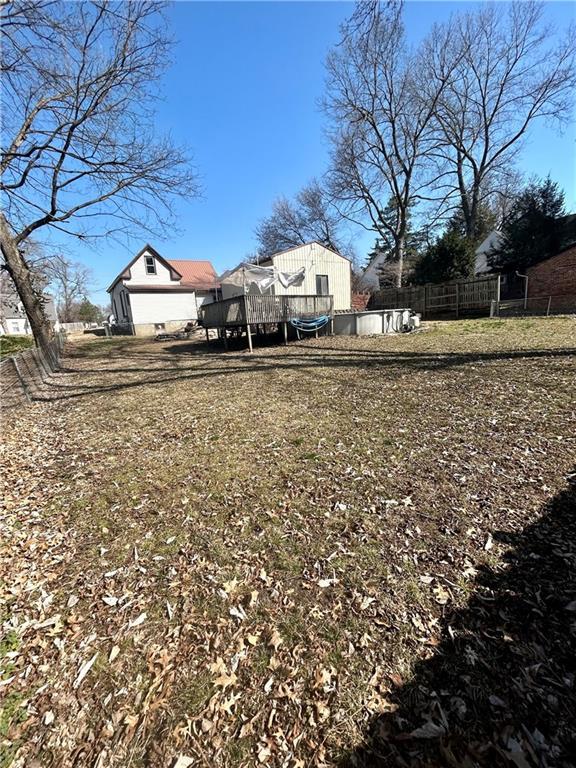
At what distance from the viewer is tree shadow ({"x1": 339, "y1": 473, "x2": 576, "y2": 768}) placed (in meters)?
1.46

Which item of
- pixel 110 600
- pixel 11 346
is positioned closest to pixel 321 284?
pixel 11 346

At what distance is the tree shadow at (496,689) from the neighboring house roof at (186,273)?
28.5 metres

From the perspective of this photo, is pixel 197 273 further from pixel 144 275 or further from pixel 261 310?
pixel 261 310

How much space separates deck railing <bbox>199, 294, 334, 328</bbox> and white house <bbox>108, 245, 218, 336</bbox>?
12933 millimetres

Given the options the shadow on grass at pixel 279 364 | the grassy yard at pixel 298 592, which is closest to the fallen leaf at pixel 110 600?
the grassy yard at pixel 298 592

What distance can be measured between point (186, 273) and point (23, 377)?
26823mm

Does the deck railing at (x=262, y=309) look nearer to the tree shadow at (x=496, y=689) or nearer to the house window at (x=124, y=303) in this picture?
the tree shadow at (x=496, y=689)

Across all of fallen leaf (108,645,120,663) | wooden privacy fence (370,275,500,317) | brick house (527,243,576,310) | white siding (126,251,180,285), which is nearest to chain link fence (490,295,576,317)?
brick house (527,243,576,310)

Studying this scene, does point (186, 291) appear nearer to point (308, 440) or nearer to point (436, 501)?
point (308, 440)

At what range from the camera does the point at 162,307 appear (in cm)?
2705

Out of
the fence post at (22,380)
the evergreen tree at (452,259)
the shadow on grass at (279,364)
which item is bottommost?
the shadow on grass at (279,364)

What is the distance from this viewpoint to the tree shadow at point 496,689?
1.46 meters

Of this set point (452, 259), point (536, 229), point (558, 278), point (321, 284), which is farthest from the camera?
point (536, 229)

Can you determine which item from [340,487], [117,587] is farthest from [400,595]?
[117,587]
